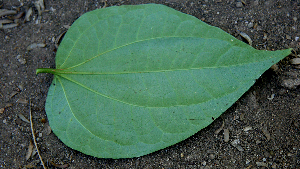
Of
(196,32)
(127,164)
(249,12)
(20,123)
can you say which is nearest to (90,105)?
(127,164)

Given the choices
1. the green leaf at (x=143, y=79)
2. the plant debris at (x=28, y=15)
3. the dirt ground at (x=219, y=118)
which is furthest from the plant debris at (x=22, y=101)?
the plant debris at (x=28, y=15)

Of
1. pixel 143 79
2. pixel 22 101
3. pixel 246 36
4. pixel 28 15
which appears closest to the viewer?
pixel 143 79

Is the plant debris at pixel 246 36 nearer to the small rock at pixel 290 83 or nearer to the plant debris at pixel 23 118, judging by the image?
the small rock at pixel 290 83

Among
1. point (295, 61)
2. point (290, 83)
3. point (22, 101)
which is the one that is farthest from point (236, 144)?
point (22, 101)

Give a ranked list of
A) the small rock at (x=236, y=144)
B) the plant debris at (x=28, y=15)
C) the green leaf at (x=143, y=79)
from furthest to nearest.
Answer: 1. the plant debris at (x=28, y=15)
2. the small rock at (x=236, y=144)
3. the green leaf at (x=143, y=79)

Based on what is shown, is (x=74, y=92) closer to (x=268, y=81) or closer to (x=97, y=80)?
(x=97, y=80)

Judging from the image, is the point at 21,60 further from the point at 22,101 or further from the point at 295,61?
the point at 295,61
